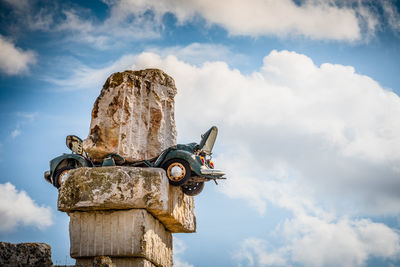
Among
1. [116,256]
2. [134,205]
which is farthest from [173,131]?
[116,256]

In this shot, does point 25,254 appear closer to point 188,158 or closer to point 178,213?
point 188,158

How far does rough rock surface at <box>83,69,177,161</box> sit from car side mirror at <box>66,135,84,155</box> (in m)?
0.50

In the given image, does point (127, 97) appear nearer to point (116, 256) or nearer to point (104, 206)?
point (104, 206)

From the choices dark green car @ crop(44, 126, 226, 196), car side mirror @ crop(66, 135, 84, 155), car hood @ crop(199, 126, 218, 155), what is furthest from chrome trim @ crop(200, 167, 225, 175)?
car side mirror @ crop(66, 135, 84, 155)

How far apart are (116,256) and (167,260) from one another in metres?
1.79

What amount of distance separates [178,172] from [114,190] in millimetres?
1459

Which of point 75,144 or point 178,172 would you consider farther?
point 75,144

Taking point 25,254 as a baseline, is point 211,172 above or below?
above

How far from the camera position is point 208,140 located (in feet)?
35.0

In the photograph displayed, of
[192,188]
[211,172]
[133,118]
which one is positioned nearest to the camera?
[211,172]

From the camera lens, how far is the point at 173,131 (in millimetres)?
10984

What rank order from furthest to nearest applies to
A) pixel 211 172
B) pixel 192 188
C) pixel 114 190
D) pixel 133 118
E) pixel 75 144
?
1. pixel 192 188
2. pixel 75 144
3. pixel 133 118
4. pixel 211 172
5. pixel 114 190

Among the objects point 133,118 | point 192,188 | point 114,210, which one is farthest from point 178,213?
point 133,118

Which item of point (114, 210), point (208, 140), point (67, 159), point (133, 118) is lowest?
point (114, 210)
